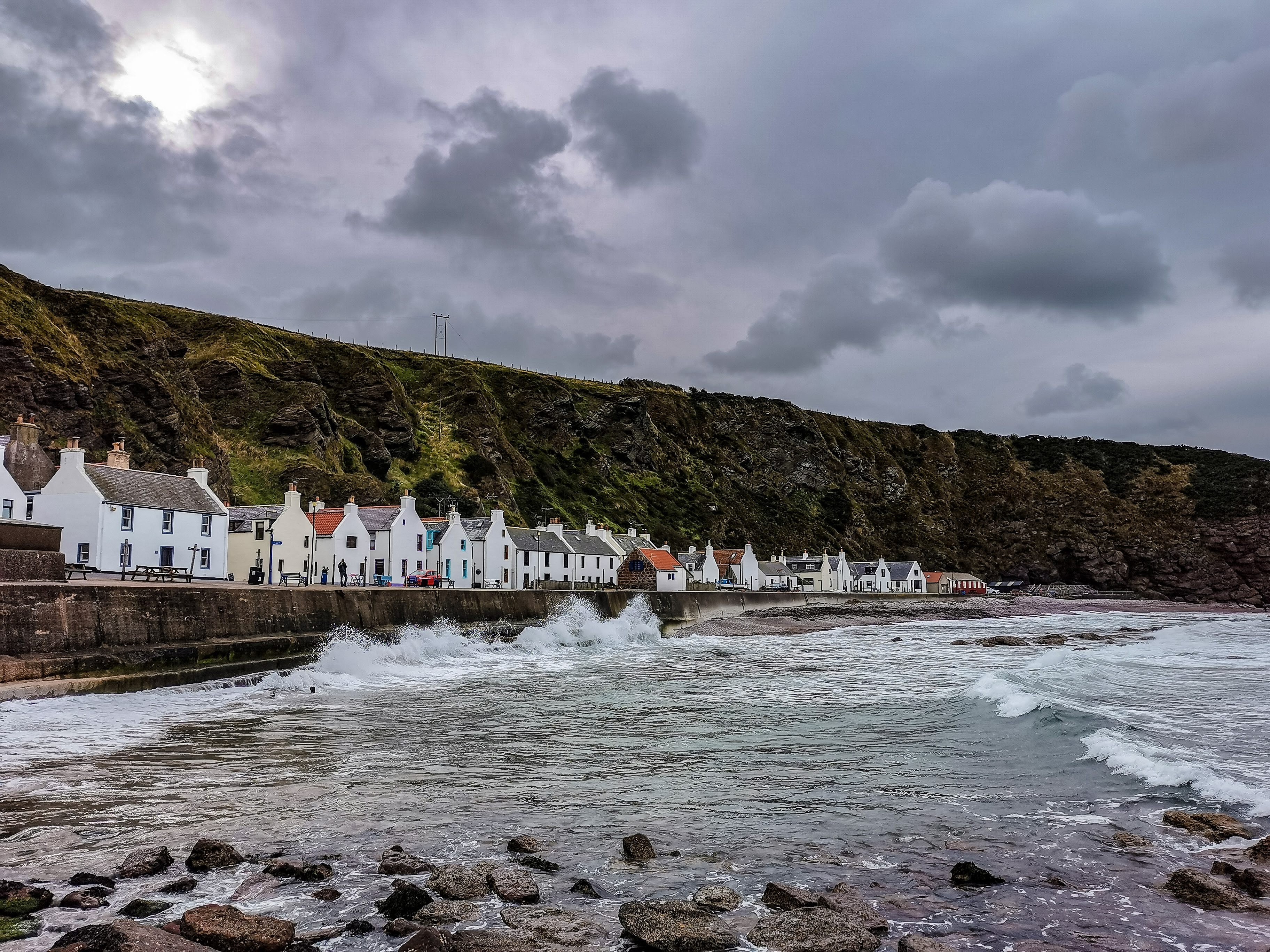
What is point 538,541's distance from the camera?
75875 mm

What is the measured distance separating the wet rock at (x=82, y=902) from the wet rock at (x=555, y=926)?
11.6ft

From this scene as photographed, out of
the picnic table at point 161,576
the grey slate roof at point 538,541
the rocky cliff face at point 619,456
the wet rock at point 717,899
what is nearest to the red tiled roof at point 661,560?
the grey slate roof at point 538,541

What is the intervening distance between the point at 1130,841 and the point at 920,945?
4726mm

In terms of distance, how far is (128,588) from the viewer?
74.1 feet

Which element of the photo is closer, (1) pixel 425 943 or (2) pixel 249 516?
(1) pixel 425 943

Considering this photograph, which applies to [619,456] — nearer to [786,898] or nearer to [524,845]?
[524,845]

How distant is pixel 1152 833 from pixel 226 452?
250ft

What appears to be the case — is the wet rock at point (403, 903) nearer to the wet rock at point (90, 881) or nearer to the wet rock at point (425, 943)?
the wet rock at point (425, 943)

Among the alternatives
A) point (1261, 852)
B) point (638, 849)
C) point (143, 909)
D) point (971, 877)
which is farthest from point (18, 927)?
point (1261, 852)

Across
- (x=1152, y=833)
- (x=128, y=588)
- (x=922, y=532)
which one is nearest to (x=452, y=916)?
(x=1152, y=833)

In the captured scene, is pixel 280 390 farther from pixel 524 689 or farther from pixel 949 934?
pixel 949 934

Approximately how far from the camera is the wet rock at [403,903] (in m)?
7.13

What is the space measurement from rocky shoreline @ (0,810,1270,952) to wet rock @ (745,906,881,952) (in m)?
0.02

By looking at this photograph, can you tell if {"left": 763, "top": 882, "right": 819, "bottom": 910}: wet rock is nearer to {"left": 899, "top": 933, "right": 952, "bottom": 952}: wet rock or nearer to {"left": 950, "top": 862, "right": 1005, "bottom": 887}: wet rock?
{"left": 899, "top": 933, "right": 952, "bottom": 952}: wet rock
